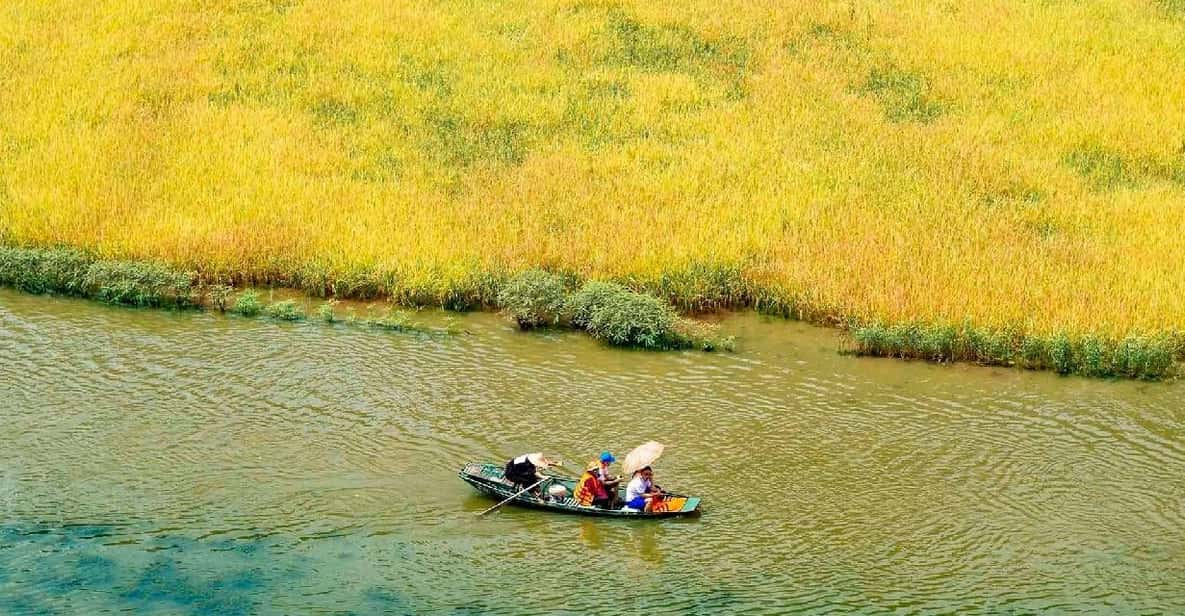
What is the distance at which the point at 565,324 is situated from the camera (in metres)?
17.9

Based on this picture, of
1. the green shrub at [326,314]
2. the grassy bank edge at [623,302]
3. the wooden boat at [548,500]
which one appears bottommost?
the wooden boat at [548,500]

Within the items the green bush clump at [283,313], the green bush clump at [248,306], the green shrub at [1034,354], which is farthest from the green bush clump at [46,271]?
the green shrub at [1034,354]

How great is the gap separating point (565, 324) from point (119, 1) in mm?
15882

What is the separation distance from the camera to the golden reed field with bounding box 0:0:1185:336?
1870 centimetres

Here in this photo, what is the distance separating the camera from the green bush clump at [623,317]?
16.9 m

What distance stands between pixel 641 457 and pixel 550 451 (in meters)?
1.63

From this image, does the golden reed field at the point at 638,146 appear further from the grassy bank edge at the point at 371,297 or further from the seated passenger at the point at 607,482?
the seated passenger at the point at 607,482

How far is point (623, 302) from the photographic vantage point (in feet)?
56.5

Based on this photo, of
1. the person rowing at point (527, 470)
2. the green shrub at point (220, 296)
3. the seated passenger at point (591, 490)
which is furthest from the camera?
the green shrub at point (220, 296)

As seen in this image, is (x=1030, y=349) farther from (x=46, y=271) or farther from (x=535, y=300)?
(x=46, y=271)

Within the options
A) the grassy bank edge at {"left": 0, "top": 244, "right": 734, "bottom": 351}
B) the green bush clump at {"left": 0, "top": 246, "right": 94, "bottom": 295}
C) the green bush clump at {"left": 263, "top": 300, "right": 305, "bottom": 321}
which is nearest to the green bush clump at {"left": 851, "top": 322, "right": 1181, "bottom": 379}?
the grassy bank edge at {"left": 0, "top": 244, "right": 734, "bottom": 351}

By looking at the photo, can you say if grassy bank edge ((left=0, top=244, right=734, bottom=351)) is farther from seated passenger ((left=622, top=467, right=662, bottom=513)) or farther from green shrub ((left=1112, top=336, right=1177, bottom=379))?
green shrub ((left=1112, top=336, right=1177, bottom=379))

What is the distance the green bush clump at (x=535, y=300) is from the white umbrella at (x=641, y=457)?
508 cm

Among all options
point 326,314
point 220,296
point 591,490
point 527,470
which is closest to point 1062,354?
point 591,490
